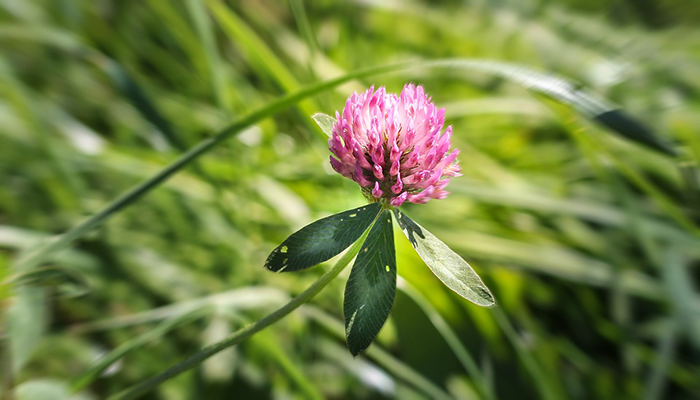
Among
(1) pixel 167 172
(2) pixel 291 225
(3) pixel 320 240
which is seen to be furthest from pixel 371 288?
(2) pixel 291 225

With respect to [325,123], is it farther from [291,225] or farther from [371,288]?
[291,225]

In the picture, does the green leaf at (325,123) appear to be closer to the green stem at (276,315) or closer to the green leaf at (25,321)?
the green stem at (276,315)

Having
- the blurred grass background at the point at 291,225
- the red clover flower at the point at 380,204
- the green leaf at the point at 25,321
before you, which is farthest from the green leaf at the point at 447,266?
the green leaf at the point at 25,321

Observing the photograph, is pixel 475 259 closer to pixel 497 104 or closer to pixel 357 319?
pixel 497 104

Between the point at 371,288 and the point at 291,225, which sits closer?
the point at 371,288

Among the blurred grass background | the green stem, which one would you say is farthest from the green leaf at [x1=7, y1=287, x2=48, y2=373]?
the green stem

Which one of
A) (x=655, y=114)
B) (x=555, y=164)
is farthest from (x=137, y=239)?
(x=655, y=114)
